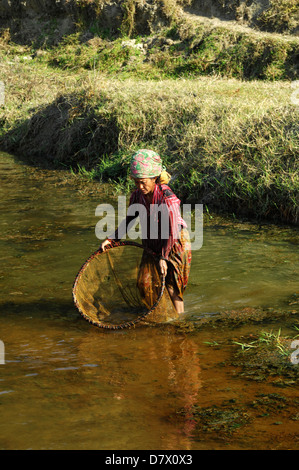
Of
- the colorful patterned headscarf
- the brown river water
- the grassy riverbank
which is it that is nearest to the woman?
the colorful patterned headscarf

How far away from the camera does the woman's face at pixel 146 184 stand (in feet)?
13.1

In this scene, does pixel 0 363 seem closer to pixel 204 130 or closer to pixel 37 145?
pixel 204 130

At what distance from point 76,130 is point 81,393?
7.73 metres

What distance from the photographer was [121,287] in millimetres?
4648

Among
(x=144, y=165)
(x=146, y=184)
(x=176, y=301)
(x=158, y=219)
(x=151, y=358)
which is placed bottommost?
(x=151, y=358)

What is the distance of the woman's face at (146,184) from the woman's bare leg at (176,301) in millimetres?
833

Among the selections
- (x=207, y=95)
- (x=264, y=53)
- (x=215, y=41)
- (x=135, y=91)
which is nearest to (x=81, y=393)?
(x=207, y=95)

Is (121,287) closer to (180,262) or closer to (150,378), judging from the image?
(180,262)

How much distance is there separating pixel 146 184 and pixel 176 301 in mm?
1018

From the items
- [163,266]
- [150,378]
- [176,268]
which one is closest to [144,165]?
[163,266]

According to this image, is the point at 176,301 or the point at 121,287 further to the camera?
the point at 121,287

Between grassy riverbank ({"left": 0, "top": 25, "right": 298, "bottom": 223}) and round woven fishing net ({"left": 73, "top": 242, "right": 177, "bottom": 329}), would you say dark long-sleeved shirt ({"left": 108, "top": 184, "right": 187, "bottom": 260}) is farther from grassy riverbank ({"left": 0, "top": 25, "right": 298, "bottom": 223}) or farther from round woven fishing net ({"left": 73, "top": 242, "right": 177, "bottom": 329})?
grassy riverbank ({"left": 0, "top": 25, "right": 298, "bottom": 223})

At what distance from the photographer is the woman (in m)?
3.96
